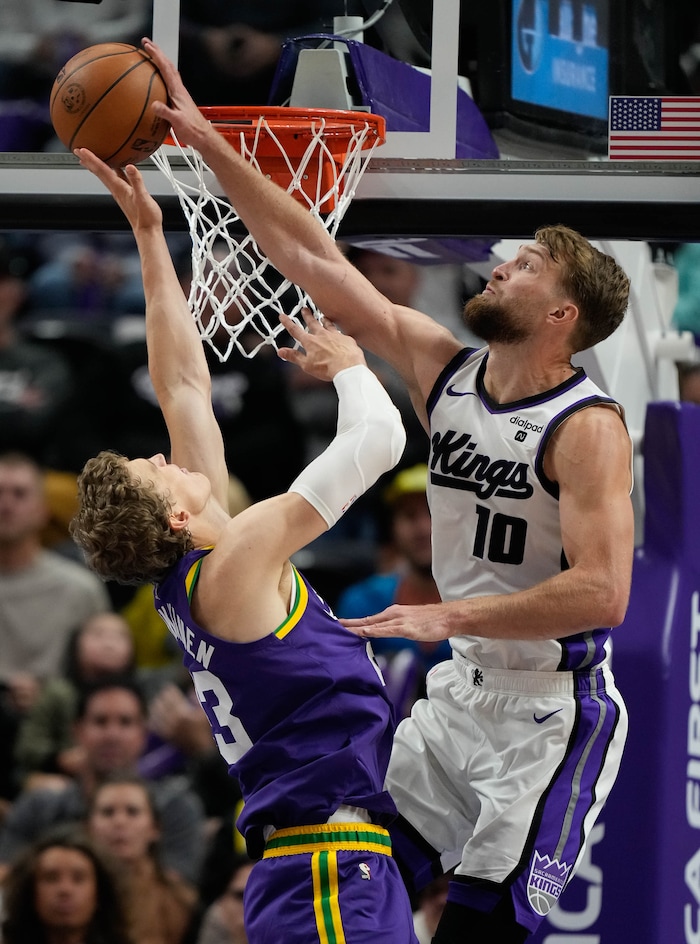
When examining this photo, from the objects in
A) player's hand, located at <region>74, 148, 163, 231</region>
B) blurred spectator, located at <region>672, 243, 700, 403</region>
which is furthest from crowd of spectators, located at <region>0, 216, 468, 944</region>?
player's hand, located at <region>74, 148, 163, 231</region>

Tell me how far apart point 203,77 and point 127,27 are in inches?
82.0

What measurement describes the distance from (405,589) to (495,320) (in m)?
2.36

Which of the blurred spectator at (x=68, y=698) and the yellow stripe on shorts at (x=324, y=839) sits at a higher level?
the yellow stripe on shorts at (x=324, y=839)

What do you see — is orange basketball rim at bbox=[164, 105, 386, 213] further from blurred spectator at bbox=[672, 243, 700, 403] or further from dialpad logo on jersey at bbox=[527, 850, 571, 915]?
blurred spectator at bbox=[672, 243, 700, 403]

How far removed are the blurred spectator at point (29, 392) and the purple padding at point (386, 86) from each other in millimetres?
2391

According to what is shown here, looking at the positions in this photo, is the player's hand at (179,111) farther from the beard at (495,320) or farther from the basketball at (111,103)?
the beard at (495,320)

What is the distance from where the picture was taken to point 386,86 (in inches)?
159

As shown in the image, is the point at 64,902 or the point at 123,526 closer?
the point at 123,526

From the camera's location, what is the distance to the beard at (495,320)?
10.8 ft

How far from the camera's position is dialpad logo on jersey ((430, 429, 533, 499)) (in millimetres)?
3197

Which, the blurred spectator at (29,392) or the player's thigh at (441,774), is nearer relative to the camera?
the player's thigh at (441,774)

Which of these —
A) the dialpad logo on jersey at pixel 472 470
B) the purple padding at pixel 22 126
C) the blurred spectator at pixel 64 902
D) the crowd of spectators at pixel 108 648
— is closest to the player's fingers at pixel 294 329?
the dialpad logo on jersey at pixel 472 470

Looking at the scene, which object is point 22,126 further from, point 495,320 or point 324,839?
point 324,839

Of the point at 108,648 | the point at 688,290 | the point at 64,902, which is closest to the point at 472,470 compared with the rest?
the point at 108,648
